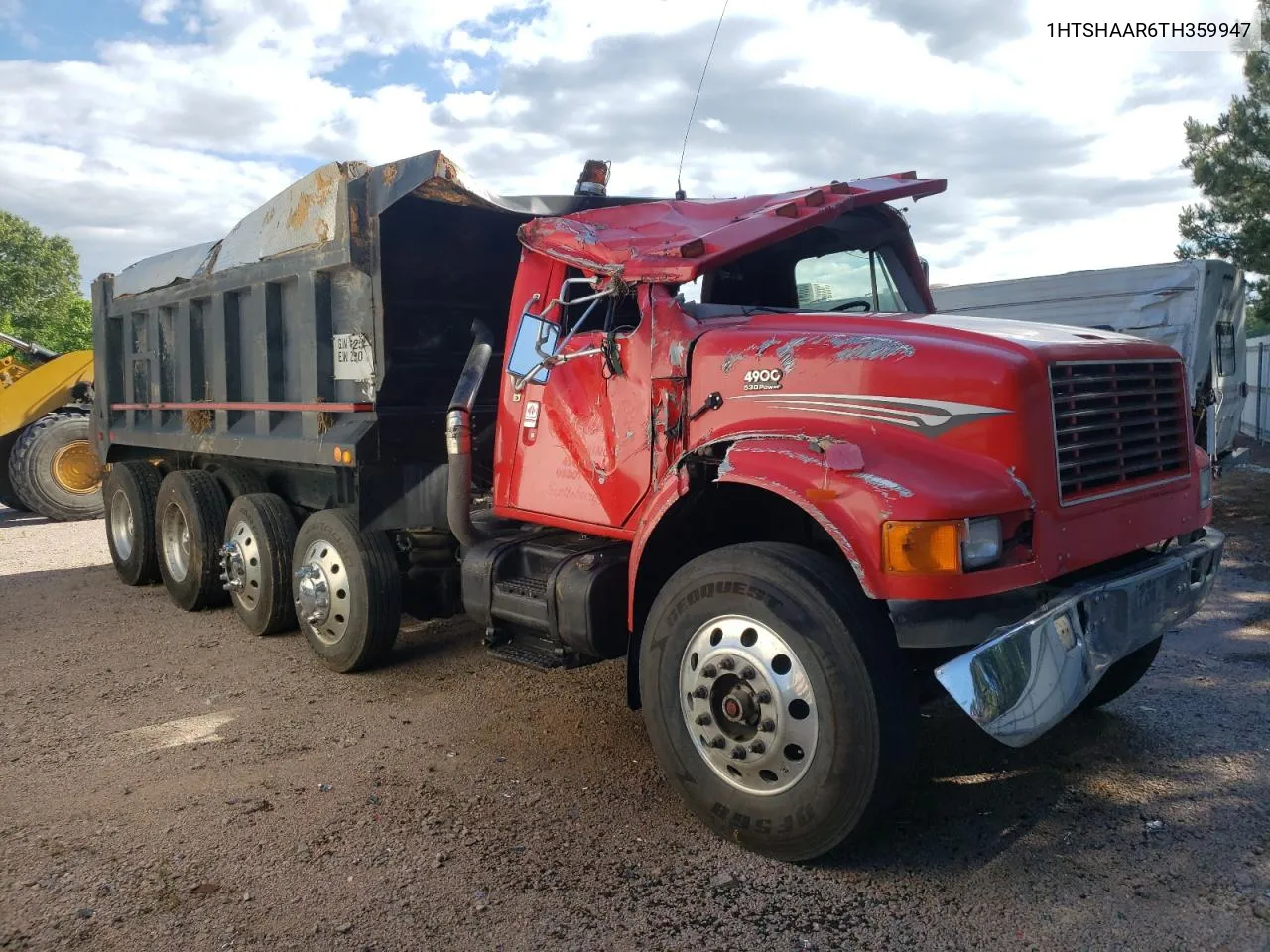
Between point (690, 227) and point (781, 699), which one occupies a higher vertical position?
point (690, 227)

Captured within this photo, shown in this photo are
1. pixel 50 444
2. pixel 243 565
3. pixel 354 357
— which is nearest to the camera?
pixel 354 357

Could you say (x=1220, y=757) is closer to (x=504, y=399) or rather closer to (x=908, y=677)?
(x=908, y=677)

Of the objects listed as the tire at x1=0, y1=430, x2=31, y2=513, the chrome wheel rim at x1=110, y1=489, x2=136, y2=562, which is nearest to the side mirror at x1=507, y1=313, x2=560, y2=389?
the chrome wheel rim at x1=110, y1=489, x2=136, y2=562

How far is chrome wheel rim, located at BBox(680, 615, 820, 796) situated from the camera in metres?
3.45

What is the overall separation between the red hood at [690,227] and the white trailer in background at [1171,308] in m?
6.66

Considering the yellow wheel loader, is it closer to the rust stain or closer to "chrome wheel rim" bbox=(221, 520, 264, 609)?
"chrome wheel rim" bbox=(221, 520, 264, 609)

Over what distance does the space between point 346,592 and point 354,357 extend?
133 cm

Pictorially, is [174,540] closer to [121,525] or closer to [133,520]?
[133,520]

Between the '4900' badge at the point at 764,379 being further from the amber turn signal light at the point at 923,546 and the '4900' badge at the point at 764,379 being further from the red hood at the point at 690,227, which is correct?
the amber turn signal light at the point at 923,546

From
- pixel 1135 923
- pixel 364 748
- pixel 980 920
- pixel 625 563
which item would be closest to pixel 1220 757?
A: pixel 1135 923

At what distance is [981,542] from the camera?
3.22 metres

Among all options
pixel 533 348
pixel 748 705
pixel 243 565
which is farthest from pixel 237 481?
pixel 748 705

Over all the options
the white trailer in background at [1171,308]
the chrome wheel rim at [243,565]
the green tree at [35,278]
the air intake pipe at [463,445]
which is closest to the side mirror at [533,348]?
the air intake pipe at [463,445]

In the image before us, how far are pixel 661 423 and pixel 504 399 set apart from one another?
48.1 inches
